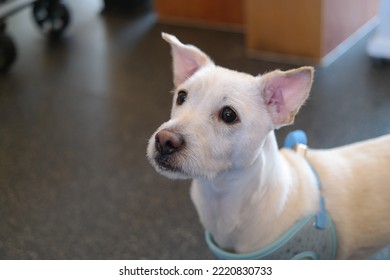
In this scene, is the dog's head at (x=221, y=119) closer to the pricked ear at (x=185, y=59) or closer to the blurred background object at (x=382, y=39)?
the pricked ear at (x=185, y=59)

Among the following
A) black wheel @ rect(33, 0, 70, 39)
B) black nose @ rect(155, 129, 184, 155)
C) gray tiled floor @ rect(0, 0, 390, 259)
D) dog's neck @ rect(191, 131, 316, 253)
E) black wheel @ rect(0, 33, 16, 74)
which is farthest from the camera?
black wheel @ rect(33, 0, 70, 39)

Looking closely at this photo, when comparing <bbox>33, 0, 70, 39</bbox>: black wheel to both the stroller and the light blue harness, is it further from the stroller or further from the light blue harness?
the light blue harness

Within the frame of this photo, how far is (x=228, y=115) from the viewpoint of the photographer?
110cm

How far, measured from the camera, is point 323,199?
131 centimetres

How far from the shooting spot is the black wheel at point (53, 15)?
323 centimetres

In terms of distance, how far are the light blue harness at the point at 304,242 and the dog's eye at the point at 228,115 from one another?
1.09ft

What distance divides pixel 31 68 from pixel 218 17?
1118mm

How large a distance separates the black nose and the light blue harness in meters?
0.36

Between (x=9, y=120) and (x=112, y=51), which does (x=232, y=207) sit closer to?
(x=9, y=120)

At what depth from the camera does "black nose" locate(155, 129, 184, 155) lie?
3.46ft

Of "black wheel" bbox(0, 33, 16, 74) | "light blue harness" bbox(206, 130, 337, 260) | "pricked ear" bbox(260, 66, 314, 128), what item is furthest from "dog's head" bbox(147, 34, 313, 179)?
"black wheel" bbox(0, 33, 16, 74)

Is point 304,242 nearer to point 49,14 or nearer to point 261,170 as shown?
point 261,170

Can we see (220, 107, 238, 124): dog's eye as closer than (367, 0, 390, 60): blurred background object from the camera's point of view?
Yes

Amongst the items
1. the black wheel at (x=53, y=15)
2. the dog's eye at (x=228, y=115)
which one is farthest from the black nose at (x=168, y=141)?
the black wheel at (x=53, y=15)
